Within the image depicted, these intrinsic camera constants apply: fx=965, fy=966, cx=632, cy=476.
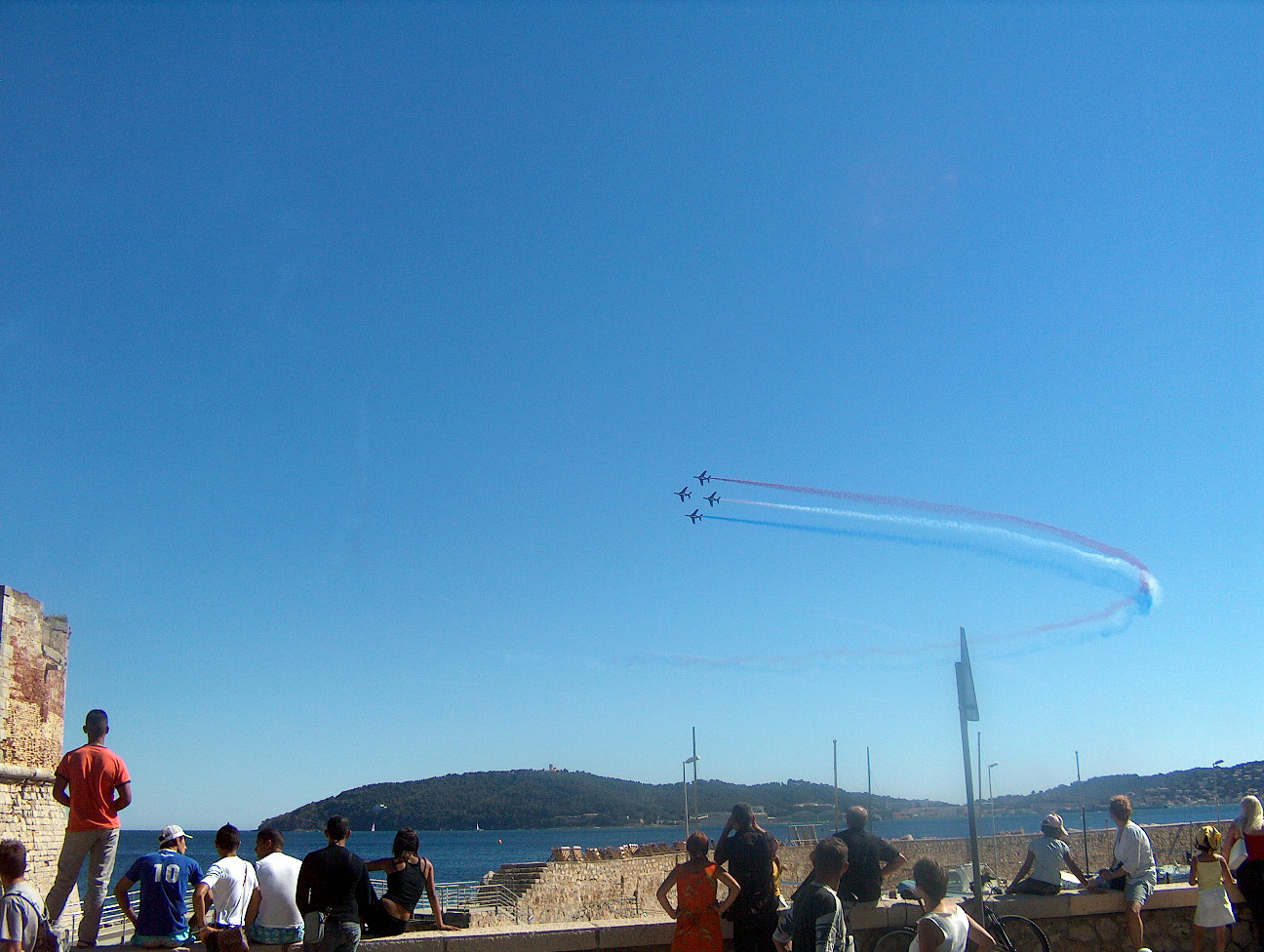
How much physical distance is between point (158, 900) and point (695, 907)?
3.67 m

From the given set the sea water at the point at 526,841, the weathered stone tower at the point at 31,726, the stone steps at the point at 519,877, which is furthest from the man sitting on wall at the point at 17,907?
the sea water at the point at 526,841

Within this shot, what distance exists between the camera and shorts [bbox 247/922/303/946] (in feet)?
21.2

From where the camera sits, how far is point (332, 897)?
20.8ft

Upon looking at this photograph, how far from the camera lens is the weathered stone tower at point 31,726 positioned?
781 inches

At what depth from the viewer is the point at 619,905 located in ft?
101

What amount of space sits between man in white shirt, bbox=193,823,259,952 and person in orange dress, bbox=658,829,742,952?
2886mm

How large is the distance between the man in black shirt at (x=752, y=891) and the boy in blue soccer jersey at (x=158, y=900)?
3.78 m

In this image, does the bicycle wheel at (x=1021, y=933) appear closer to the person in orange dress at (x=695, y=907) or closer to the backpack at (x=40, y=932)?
the person in orange dress at (x=695, y=907)

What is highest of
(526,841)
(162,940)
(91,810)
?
(91,810)

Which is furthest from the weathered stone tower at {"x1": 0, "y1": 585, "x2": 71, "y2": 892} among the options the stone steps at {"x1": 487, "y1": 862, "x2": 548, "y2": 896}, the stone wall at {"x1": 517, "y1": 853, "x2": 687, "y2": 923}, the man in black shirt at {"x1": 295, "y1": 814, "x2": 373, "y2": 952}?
the man in black shirt at {"x1": 295, "y1": 814, "x2": 373, "y2": 952}

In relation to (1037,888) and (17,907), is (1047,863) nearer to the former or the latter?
(1037,888)

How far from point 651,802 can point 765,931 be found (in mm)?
201300

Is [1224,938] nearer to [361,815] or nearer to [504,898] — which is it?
[504,898]

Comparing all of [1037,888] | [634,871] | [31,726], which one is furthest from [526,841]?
[1037,888]
